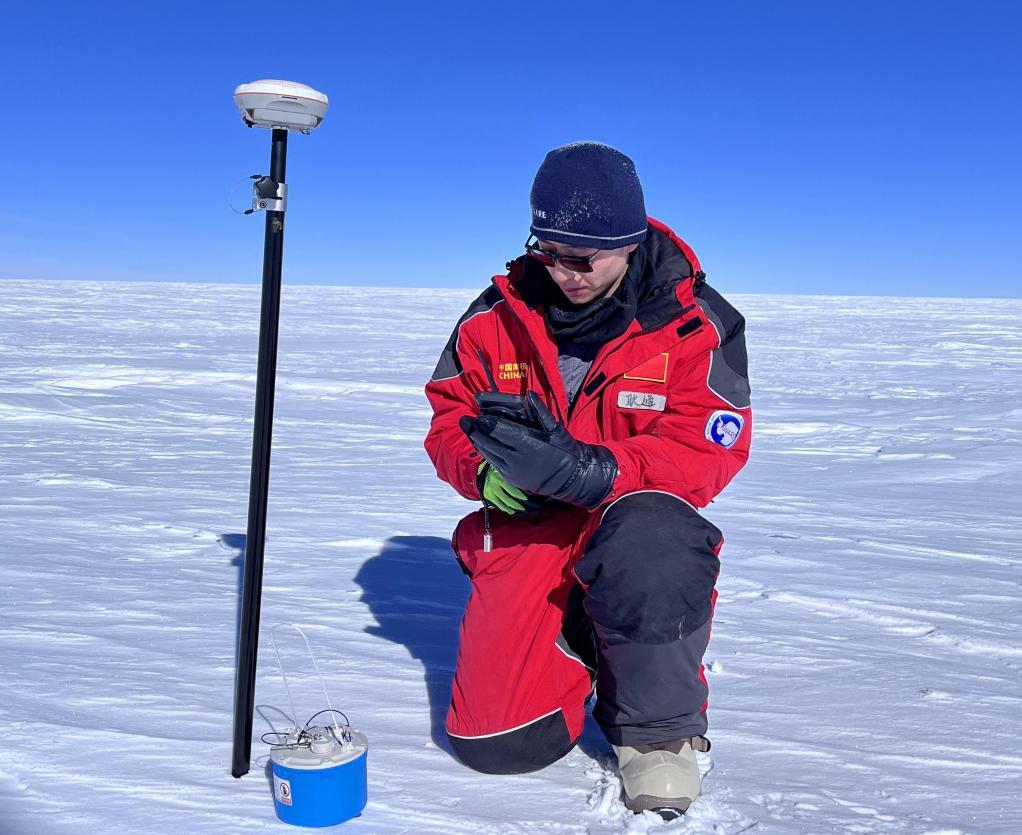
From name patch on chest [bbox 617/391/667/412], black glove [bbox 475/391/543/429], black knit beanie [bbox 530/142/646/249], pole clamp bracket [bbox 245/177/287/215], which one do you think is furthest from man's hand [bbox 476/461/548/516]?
pole clamp bracket [bbox 245/177/287/215]

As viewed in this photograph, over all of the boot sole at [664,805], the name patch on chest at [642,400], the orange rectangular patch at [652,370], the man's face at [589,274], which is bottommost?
the boot sole at [664,805]

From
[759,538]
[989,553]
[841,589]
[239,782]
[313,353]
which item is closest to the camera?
[239,782]

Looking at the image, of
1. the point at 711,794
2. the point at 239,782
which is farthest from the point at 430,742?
the point at 711,794

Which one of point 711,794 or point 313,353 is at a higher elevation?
point 313,353

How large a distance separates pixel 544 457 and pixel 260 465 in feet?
1.67

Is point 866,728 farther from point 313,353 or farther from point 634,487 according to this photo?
point 313,353

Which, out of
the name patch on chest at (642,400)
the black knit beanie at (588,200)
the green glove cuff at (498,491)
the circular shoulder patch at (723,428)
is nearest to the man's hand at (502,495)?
the green glove cuff at (498,491)

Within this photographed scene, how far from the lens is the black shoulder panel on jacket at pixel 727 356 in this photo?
1922 mm

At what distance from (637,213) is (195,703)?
1.42 meters

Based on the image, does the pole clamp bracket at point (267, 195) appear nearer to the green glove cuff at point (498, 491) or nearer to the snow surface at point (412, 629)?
the green glove cuff at point (498, 491)

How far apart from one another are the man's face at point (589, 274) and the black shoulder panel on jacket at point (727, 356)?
0.61 ft

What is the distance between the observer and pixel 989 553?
3.70 meters

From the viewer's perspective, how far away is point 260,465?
1.69m

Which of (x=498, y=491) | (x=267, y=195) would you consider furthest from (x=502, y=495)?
(x=267, y=195)
